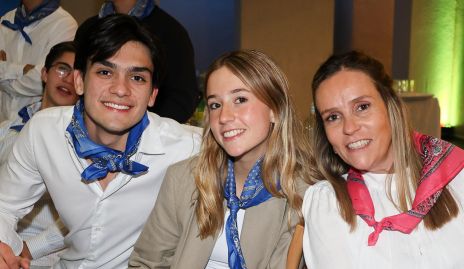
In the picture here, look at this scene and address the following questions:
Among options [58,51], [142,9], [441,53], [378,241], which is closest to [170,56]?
[142,9]

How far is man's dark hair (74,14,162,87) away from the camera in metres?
2.14

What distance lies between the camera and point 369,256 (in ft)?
5.76

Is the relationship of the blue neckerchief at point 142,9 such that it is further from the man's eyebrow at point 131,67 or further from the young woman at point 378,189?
the young woman at point 378,189

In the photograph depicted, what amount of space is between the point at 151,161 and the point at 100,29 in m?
0.55

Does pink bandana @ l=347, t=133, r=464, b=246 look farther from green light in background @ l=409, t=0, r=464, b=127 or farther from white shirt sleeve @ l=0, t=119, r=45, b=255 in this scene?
green light in background @ l=409, t=0, r=464, b=127

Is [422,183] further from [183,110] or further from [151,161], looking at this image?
[183,110]

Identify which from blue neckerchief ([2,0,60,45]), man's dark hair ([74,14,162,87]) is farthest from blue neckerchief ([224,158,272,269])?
blue neckerchief ([2,0,60,45])

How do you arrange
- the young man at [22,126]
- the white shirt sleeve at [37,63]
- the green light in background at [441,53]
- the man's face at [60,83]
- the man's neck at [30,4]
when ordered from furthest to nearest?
the green light in background at [441,53] < the man's neck at [30,4] < the white shirt sleeve at [37,63] < the man's face at [60,83] < the young man at [22,126]

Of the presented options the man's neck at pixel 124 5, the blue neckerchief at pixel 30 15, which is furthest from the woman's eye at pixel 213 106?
the blue neckerchief at pixel 30 15

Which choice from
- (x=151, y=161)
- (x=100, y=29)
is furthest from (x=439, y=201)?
(x=100, y=29)

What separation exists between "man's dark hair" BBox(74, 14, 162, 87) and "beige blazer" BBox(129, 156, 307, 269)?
50 centimetres

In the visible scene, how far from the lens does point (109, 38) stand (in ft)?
7.04

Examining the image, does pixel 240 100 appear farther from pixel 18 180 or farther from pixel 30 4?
pixel 30 4

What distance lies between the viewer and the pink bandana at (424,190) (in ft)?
5.71
